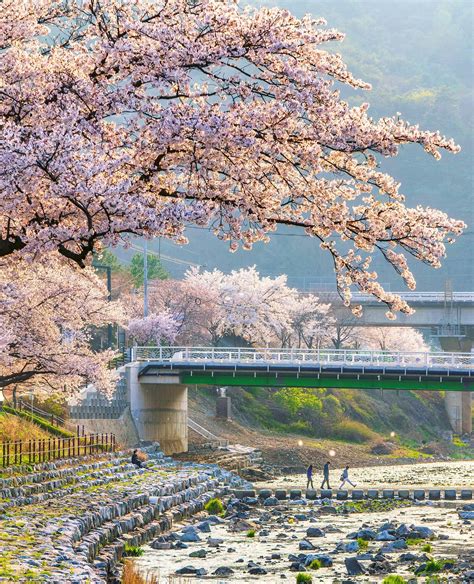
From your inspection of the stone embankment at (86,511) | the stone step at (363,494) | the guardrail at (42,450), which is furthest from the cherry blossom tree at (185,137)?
the stone step at (363,494)

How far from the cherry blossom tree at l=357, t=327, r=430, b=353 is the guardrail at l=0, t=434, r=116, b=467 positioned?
74988mm

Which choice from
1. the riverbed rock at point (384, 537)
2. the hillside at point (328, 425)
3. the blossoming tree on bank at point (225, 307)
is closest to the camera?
the riverbed rock at point (384, 537)

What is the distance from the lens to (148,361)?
81125mm

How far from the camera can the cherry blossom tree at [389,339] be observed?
13788 centimetres

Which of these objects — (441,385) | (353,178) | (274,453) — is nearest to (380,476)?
(441,385)

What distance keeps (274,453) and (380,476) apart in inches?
507

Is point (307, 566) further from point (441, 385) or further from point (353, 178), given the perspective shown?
point (441, 385)

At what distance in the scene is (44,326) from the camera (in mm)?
45625

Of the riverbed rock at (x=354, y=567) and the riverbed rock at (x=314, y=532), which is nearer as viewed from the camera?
the riverbed rock at (x=354, y=567)

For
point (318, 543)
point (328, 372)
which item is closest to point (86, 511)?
point (318, 543)

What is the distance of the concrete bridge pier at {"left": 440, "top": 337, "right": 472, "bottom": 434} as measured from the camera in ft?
402

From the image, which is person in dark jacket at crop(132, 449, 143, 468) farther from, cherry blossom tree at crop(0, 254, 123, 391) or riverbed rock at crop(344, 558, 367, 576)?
riverbed rock at crop(344, 558, 367, 576)

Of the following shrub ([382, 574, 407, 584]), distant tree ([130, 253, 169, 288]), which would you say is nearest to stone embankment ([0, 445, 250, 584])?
shrub ([382, 574, 407, 584])

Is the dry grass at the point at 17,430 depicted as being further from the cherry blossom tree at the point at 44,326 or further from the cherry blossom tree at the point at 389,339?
the cherry blossom tree at the point at 389,339
